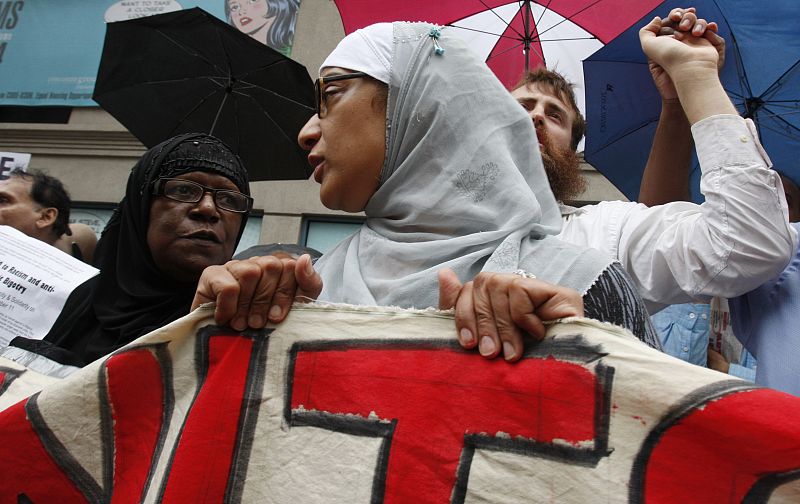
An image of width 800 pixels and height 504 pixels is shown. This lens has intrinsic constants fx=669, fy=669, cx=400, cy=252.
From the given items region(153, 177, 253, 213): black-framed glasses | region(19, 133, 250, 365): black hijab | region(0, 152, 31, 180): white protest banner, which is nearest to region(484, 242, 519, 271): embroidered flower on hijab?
region(19, 133, 250, 365): black hijab

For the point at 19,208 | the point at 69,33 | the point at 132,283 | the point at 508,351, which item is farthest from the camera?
the point at 69,33

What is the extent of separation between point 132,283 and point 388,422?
134 cm

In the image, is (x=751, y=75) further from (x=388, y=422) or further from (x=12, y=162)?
(x=12, y=162)

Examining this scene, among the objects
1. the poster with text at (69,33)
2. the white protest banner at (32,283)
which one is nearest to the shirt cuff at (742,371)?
the white protest banner at (32,283)

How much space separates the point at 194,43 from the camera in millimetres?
4195

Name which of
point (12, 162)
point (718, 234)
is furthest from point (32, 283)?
point (12, 162)

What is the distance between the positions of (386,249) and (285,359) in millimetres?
368

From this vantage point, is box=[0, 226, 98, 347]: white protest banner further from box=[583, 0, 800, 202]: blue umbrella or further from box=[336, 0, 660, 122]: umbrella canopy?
box=[583, 0, 800, 202]: blue umbrella

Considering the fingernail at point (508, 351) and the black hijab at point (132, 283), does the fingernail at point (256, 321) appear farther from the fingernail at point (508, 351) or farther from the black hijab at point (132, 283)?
the black hijab at point (132, 283)

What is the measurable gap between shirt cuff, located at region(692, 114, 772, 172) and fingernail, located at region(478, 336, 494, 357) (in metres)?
1.05

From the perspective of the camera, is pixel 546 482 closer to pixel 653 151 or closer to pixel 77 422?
pixel 77 422

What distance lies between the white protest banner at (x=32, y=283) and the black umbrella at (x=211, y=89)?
182cm

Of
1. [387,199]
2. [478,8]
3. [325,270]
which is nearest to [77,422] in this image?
[325,270]

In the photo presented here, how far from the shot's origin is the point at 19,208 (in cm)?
328
